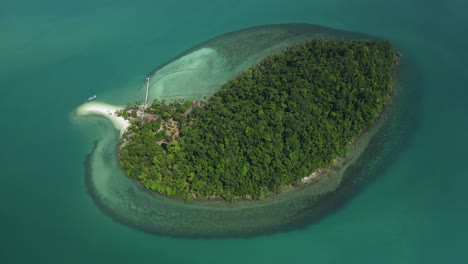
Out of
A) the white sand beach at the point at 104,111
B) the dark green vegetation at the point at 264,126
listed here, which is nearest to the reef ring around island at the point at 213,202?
the white sand beach at the point at 104,111

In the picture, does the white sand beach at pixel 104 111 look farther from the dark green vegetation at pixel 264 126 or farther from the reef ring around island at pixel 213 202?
the dark green vegetation at pixel 264 126

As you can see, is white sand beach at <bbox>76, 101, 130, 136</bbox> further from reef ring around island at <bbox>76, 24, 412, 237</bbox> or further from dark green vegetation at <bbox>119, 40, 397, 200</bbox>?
dark green vegetation at <bbox>119, 40, 397, 200</bbox>

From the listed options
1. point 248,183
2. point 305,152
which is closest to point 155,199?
point 248,183

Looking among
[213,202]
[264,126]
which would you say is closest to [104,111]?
[213,202]

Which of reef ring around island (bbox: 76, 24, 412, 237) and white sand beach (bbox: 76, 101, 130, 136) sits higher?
white sand beach (bbox: 76, 101, 130, 136)

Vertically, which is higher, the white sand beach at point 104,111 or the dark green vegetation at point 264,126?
the white sand beach at point 104,111

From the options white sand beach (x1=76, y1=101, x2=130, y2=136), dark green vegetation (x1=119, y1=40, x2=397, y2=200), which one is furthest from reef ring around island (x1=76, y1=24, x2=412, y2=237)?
dark green vegetation (x1=119, y1=40, x2=397, y2=200)

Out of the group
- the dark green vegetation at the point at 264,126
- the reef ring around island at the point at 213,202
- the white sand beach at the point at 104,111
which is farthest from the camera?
the white sand beach at the point at 104,111
